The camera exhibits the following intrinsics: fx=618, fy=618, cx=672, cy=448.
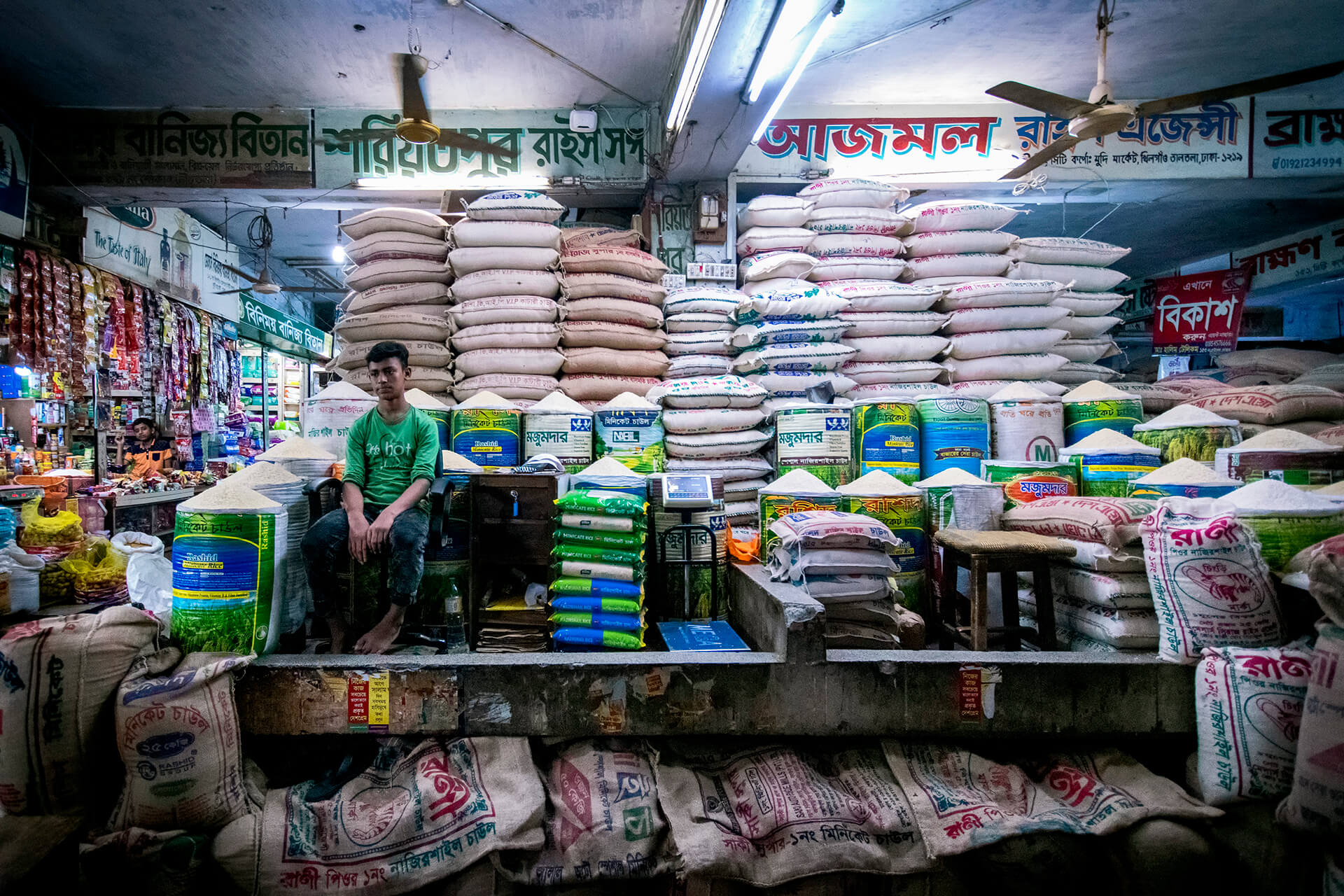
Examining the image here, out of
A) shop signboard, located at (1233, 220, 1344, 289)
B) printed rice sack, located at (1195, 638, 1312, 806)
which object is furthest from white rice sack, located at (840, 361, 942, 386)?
shop signboard, located at (1233, 220, 1344, 289)

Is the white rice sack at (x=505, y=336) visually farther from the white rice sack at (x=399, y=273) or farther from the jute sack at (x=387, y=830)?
the jute sack at (x=387, y=830)

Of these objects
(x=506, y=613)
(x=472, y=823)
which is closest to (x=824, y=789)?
(x=472, y=823)

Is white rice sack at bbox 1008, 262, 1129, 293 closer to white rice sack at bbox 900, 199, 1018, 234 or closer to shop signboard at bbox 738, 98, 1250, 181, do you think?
white rice sack at bbox 900, 199, 1018, 234

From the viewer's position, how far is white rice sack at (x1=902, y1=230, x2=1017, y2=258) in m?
4.22

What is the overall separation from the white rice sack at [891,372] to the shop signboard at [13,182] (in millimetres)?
6288

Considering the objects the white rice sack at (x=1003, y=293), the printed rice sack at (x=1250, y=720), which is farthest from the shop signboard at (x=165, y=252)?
the printed rice sack at (x=1250, y=720)

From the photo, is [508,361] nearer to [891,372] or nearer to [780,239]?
[780,239]

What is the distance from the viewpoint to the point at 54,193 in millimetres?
5066

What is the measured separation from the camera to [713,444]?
361 centimetres

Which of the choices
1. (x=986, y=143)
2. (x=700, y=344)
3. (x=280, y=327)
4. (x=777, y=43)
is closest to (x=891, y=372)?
(x=700, y=344)

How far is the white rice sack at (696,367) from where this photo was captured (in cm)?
399

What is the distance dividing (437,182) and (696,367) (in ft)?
8.60

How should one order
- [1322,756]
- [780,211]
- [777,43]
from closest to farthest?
[1322,756]
[777,43]
[780,211]

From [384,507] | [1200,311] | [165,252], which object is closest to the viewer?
[384,507]
